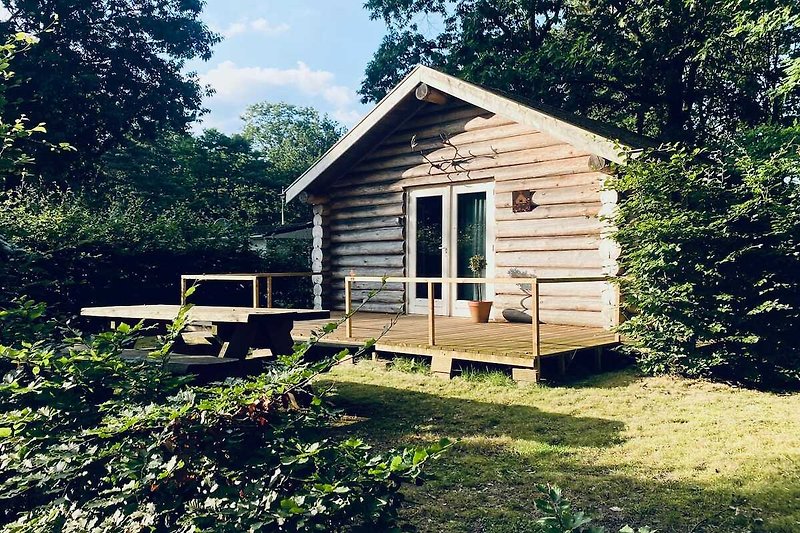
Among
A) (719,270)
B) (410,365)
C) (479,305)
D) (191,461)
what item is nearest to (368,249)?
(479,305)

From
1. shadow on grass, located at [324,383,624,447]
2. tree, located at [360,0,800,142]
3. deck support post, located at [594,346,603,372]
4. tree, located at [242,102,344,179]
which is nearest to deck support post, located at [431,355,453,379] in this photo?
shadow on grass, located at [324,383,624,447]

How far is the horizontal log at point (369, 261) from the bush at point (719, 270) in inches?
196

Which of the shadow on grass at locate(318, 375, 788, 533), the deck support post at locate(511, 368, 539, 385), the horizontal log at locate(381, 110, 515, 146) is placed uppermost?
the horizontal log at locate(381, 110, 515, 146)

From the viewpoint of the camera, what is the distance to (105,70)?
2061 centimetres

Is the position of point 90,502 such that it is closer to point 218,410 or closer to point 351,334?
point 218,410

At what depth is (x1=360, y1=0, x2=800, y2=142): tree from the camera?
15.9 metres

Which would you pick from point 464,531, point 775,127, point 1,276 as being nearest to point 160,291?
point 1,276

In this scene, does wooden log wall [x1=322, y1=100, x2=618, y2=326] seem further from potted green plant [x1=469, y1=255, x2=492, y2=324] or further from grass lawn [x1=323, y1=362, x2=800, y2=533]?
grass lawn [x1=323, y1=362, x2=800, y2=533]

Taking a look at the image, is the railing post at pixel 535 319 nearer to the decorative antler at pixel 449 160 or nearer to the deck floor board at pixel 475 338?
the deck floor board at pixel 475 338

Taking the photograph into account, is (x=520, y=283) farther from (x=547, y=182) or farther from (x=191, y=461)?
(x=191, y=461)

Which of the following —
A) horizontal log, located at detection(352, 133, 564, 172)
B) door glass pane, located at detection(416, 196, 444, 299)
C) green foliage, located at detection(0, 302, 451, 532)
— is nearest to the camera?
green foliage, located at detection(0, 302, 451, 532)

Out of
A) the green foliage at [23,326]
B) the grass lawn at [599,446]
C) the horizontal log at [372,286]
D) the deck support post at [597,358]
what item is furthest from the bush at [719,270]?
the green foliage at [23,326]

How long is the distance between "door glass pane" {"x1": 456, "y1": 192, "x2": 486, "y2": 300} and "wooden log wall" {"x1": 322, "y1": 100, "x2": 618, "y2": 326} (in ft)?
1.07

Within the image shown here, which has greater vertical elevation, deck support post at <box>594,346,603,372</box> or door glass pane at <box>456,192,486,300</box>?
door glass pane at <box>456,192,486,300</box>
